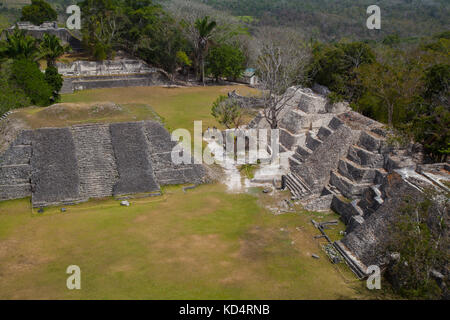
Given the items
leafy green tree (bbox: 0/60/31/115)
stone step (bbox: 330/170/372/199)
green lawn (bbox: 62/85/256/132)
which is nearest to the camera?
stone step (bbox: 330/170/372/199)

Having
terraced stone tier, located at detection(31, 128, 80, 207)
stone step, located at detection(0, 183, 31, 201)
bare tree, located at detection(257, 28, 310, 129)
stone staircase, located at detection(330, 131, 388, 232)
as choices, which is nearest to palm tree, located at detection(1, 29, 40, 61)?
terraced stone tier, located at detection(31, 128, 80, 207)

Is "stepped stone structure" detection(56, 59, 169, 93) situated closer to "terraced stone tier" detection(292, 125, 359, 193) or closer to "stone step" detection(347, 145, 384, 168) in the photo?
"terraced stone tier" detection(292, 125, 359, 193)

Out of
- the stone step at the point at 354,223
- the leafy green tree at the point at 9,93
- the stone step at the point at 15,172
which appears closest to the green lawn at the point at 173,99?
the leafy green tree at the point at 9,93

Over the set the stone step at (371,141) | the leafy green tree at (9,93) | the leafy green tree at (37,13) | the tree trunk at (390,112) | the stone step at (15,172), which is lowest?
the stone step at (15,172)

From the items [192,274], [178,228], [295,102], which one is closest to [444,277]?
[192,274]

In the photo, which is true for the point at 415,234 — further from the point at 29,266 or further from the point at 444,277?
the point at 29,266

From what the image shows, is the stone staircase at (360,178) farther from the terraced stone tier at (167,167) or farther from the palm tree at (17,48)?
the palm tree at (17,48)
